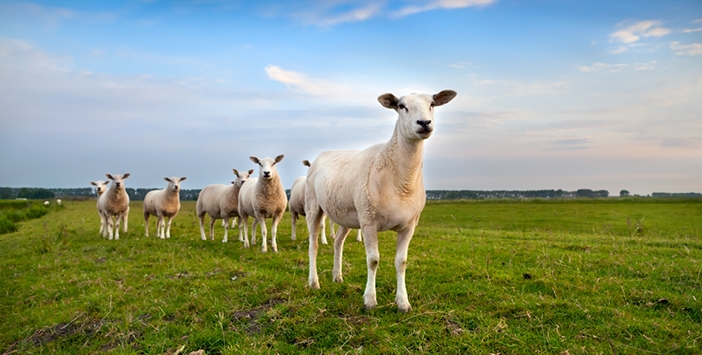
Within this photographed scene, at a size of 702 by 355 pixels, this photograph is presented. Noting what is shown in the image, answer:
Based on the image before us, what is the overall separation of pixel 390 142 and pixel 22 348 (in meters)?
6.79

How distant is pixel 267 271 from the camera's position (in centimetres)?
991

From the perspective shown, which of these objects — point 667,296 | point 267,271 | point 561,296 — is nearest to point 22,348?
point 267,271

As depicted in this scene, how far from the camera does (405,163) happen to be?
21.9 ft

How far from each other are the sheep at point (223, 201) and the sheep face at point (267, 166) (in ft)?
9.51

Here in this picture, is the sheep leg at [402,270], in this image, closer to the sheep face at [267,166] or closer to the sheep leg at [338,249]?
the sheep leg at [338,249]

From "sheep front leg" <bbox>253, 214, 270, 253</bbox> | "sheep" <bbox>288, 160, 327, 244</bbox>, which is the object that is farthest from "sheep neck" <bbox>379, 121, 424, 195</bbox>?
"sheep" <bbox>288, 160, 327, 244</bbox>

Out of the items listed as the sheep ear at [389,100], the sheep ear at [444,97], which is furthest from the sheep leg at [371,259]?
the sheep ear at [444,97]

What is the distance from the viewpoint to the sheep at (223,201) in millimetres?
16609

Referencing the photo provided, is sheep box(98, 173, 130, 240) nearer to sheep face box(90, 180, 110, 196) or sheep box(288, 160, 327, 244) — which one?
sheep face box(90, 180, 110, 196)

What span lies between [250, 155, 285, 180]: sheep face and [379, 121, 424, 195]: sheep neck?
7.00m

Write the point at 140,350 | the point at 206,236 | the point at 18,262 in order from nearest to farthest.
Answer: the point at 140,350
the point at 18,262
the point at 206,236

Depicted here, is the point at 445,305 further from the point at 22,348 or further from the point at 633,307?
the point at 22,348

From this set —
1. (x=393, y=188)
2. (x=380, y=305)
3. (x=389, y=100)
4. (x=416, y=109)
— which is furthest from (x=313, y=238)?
(x=416, y=109)

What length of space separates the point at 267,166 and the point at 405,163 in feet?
24.8
